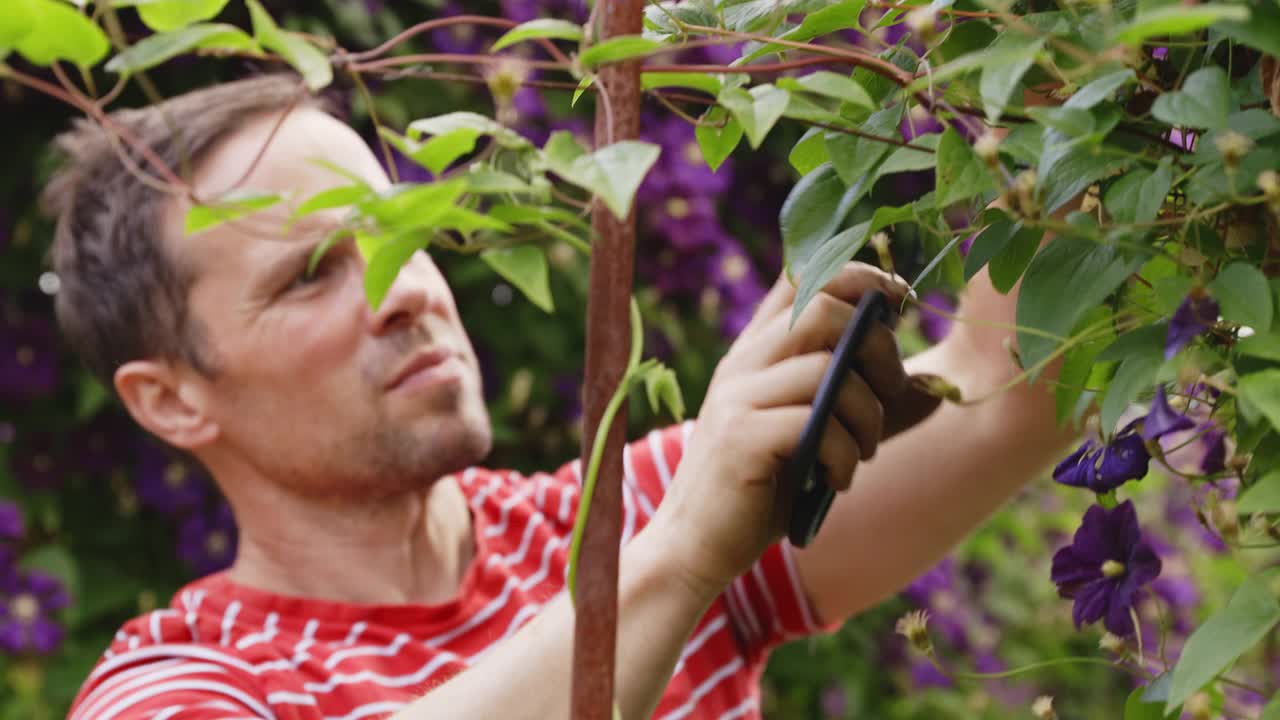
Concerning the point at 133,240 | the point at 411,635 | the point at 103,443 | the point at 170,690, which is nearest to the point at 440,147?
the point at 170,690

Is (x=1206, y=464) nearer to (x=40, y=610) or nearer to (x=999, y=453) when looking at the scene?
(x=999, y=453)

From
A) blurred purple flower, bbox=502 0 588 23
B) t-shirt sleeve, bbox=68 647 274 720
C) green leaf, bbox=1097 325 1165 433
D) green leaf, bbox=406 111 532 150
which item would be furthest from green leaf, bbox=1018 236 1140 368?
blurred purple flower, bbox=502 0 588 23

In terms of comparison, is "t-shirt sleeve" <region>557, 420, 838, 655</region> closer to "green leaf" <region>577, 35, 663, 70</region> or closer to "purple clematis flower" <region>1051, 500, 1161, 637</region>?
"purple clematis flower" <region>1051, 500, 1161, 637</region>

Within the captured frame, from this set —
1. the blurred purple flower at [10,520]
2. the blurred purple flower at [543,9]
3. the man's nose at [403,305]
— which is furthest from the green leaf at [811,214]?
the blurred purple flower at [10,520]

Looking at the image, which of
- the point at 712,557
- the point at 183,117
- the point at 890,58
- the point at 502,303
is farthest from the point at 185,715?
the point at 502,303

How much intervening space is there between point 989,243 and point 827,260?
72 millimetres

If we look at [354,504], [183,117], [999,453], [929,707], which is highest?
[183,117]

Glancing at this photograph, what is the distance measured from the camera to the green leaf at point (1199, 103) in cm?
45

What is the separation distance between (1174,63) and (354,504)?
958 millimetres

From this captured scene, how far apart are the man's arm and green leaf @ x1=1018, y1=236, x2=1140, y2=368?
67 cm

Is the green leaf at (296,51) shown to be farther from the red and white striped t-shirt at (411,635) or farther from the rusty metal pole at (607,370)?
the red and white striped t-shirt at (411,635)

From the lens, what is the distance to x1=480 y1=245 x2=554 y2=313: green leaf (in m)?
0.50

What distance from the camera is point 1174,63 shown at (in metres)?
0.56

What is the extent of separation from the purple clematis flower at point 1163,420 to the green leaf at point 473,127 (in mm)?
262
